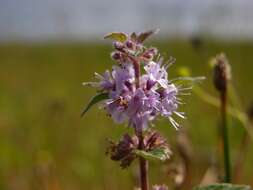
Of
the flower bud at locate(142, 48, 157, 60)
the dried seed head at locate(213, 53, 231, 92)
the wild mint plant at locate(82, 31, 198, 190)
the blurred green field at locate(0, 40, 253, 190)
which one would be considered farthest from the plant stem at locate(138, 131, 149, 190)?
the blurred green field at locate(0, 40, 253, 190)

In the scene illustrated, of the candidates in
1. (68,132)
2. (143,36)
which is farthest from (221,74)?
(68,132)

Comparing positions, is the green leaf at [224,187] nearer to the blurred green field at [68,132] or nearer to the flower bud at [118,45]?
the flower bud at [118,45]

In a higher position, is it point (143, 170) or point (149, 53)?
point (149, 53)

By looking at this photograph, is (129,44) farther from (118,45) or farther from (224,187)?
(224,187)

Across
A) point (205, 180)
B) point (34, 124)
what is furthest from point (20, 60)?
point (205, 180)

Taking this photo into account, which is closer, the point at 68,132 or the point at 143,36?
the point at 143,36

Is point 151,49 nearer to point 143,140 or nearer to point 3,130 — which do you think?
point 143,140

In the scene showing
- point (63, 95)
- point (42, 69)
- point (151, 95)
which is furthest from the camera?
point (42, 69)
